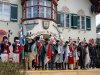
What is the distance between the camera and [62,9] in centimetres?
2273

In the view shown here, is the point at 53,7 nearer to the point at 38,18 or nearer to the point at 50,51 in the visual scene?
the point at 38,18

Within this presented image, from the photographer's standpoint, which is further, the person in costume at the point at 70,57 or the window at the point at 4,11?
the window at the point at 4,11

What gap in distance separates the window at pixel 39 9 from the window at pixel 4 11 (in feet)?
4.12

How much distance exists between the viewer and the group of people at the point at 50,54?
1341 centimetres

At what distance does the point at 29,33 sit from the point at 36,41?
5.68 m

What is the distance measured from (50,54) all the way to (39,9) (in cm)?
658

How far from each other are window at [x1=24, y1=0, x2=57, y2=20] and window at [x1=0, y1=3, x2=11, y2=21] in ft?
4.12

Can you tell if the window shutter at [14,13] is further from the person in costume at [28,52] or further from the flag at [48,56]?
the flag at [48,56]

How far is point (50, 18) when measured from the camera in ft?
66.6

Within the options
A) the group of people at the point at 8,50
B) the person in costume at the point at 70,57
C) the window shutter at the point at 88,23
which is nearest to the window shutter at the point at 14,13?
the window shutter at the point at 88,23

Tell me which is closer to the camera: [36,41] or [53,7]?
[36,41]

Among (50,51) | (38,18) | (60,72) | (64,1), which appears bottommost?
(60,72)

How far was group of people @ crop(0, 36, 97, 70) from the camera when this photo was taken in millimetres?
13406

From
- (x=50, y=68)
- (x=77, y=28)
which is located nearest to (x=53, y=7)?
(x=77, y=28)
